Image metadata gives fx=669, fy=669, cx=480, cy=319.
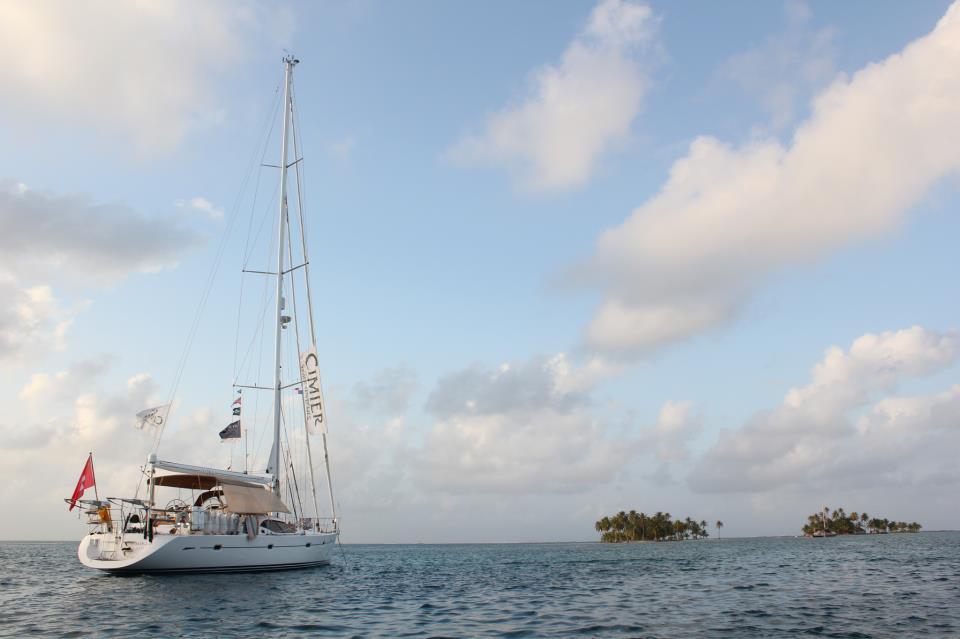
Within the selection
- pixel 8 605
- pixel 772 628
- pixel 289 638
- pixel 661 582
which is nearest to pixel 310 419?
pixel 8 605

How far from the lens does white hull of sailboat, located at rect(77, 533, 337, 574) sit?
130 feet

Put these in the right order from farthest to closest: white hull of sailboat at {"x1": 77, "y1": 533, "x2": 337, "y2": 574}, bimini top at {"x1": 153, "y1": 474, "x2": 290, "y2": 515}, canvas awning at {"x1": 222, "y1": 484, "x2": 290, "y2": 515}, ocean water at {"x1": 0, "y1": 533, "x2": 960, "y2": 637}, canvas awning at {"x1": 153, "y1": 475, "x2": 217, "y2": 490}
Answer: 1. canvas awning at {"x1": 153, "y1": 475, "x2": 217, "y2": 490}
2. bimini top at {"x1": 153, "y1": 474, "x2": 290, "y2": 515}
3. canvas awning at {"x1": 222, "y1": 484, "x2": 290, "y2": 515}
4. white hull of sailboat at {"x1": 77, "y1": 533, "x2": 337, "y2": 574}
5. ocean water at {"x1": 0, "y1": 533, "x2": 960, "y2": 637}

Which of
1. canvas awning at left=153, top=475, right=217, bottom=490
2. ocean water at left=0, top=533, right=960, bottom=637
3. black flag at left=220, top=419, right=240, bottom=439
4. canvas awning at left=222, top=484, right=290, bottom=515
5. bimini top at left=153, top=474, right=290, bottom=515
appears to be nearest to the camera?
ocean water at left=0, top=533, right=960, bottom=637

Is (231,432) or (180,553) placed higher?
(231,432)

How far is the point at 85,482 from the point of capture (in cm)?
4131

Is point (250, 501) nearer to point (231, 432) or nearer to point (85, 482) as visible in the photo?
point (231, 432)

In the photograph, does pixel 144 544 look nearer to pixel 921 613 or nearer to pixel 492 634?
pixel 492 634

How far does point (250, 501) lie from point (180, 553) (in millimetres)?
6388

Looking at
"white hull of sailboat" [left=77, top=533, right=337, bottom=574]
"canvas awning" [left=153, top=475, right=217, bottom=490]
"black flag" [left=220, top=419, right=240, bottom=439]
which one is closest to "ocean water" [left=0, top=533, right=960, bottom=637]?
"white hull of sailboat" [left=77, top=533, right=337, bottom=574]

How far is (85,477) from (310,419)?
655 inches

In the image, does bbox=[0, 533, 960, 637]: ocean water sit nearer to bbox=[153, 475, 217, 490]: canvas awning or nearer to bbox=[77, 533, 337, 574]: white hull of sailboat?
bbox=[77, 533, 337, 574]: white hull of sailboat

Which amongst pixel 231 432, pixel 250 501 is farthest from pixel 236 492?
pixel 231 432

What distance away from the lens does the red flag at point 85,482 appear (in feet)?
135

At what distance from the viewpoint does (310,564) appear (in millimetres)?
50062
